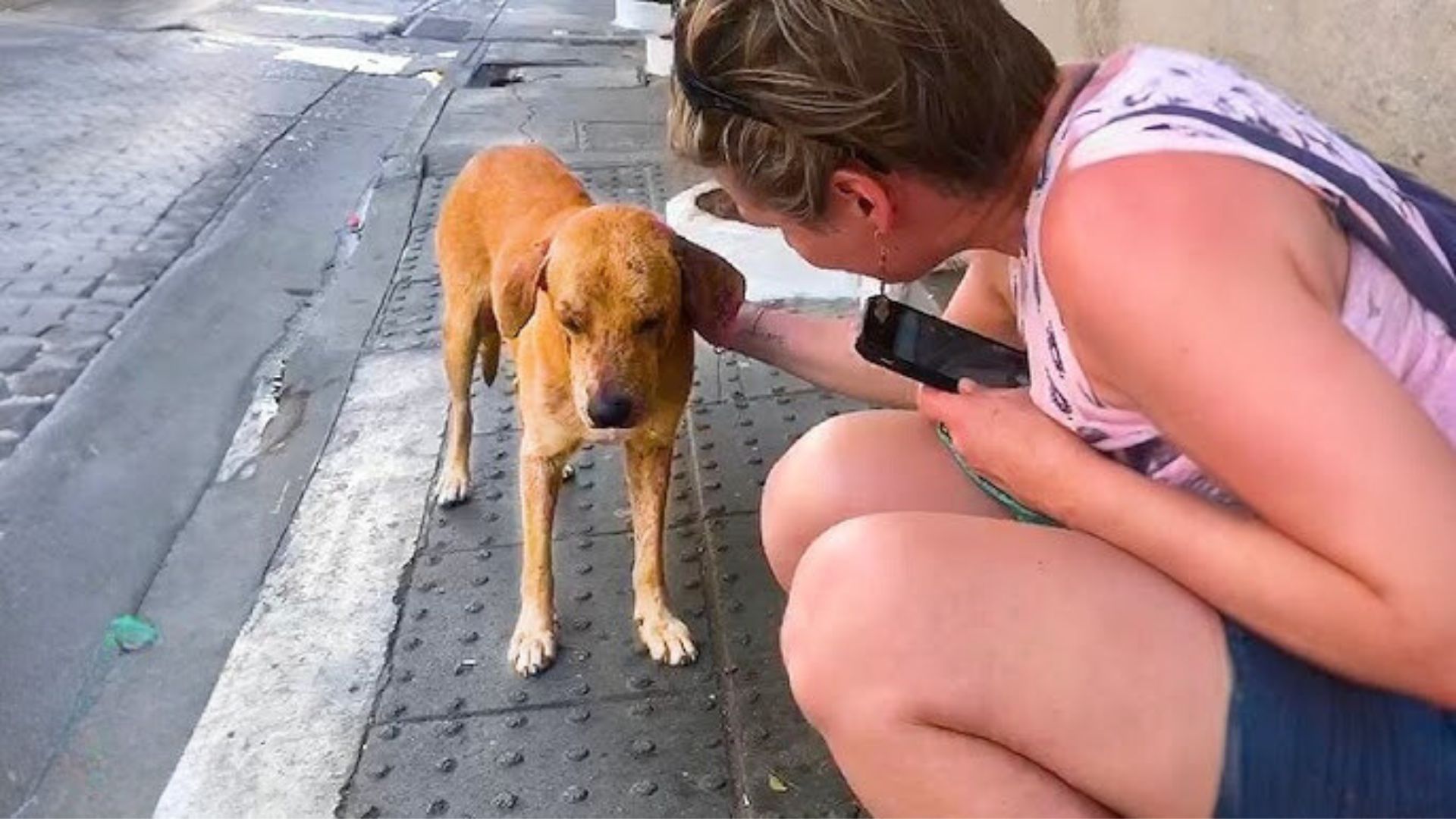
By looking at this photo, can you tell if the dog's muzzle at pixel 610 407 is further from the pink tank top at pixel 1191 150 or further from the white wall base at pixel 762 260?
the white wall base at pixel 762 260

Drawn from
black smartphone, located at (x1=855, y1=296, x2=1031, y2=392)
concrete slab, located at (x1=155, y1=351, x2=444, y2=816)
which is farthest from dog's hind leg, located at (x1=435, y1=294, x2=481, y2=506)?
black smartphone, located at (x1=855, y1=296, x2=1031, y2=392)

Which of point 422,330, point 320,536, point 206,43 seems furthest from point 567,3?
point 320,536

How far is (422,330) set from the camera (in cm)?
478

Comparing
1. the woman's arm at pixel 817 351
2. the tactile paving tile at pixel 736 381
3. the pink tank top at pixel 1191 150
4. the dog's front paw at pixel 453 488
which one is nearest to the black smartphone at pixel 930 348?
the woman's arm at pixel 817 351

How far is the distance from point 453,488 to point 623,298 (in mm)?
1043

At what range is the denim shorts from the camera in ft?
4.82

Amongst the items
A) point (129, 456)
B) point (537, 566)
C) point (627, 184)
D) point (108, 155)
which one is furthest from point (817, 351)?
point (108, 155)

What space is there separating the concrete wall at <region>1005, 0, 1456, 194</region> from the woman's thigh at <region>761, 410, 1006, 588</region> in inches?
38.7

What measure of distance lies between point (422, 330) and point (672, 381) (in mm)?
2041

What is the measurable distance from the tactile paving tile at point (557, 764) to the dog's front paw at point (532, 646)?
124 mm

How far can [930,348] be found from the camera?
86.0 inches

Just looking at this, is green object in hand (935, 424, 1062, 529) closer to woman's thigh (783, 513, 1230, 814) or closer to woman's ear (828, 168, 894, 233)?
woman's thigh (783, 513, 1230, 814)

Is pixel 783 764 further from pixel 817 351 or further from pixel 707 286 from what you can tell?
pixel 707 286

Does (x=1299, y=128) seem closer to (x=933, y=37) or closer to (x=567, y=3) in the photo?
(x=933, y=37)
